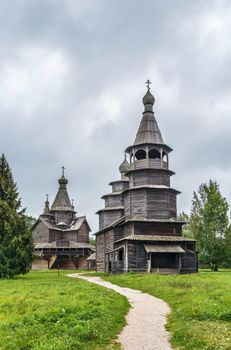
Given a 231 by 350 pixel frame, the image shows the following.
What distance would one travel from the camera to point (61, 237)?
75.1m

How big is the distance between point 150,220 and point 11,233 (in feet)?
46.8

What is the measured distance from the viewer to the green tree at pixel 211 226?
176 ft

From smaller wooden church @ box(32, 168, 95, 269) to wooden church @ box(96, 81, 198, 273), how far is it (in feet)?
62.5

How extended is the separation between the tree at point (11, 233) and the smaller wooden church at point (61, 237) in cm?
2792

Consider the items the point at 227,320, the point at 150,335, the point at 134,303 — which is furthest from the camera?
the point at 134,303

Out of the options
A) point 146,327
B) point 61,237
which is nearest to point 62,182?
point 61,237

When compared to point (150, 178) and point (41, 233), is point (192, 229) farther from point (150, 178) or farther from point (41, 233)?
point (41, 233)

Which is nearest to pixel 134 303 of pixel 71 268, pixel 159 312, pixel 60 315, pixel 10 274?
pixel 159 312

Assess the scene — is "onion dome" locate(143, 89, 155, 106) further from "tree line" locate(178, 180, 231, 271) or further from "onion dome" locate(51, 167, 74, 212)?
"onion dome" locate(51, 167, 74, 212)

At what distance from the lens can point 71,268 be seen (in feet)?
232

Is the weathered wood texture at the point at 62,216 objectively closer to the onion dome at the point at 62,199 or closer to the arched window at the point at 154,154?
the onion dome at the point at 62,199

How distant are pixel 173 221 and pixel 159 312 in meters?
30.3

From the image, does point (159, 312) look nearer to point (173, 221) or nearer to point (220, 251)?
point (173, 221)

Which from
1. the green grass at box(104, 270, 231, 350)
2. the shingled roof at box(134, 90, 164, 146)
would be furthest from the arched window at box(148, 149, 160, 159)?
the green grass at box(104, 270, 231, 350)
